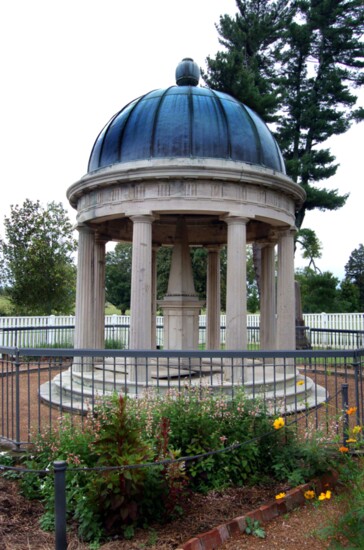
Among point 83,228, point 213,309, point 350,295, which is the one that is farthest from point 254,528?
point 350,295

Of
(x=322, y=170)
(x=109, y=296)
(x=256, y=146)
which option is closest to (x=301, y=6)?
(x=322, y=170)

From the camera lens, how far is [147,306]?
32.6ft

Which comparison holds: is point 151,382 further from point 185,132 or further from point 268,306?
point 185,132

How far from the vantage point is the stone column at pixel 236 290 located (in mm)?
10008

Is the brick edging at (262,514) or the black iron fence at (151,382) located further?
the black iron fence at (151,382)

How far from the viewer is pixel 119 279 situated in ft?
197

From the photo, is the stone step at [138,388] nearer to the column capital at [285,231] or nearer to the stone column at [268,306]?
the stone column at [268,306]

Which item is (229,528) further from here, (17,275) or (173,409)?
(17,275)

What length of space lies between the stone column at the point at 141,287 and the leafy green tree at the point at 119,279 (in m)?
47.7

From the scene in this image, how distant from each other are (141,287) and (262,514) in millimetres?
5856

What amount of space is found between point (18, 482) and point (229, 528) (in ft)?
8.75

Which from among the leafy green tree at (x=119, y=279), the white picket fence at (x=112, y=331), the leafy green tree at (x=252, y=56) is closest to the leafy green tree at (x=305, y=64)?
the leafy green tree at (x=252, y=56)

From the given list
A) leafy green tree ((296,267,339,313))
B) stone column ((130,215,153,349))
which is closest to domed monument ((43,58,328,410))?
stone column ((130,215,153,349))

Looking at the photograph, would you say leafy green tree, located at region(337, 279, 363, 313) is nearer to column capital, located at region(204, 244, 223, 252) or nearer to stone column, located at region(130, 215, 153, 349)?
column capital, located at region(204, 244, 223, 252)
